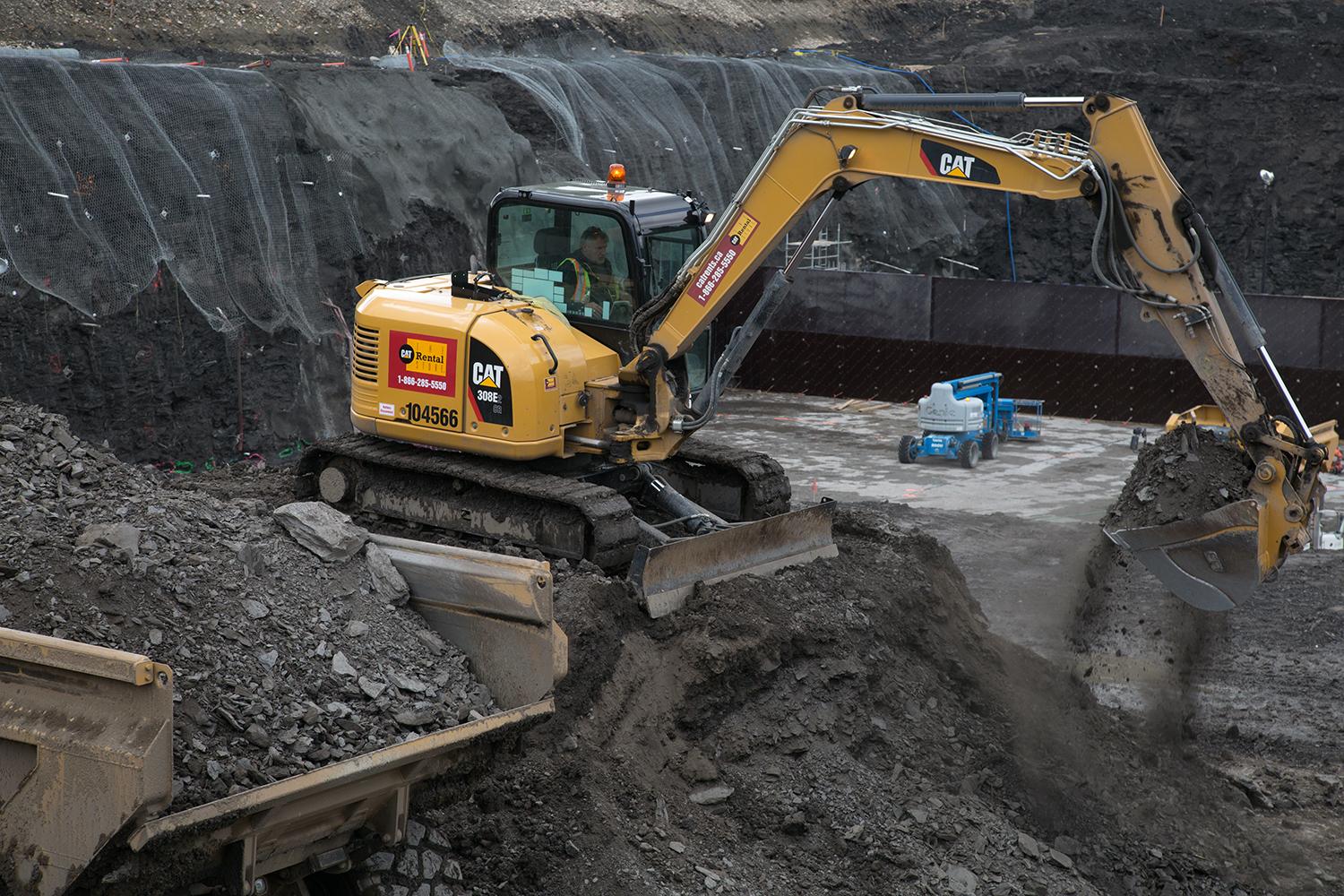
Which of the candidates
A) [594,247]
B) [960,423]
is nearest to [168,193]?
[594,247]

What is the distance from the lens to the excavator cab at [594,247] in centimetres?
941

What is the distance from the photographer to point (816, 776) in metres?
7.34

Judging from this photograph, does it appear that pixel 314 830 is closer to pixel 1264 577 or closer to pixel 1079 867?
pixel 1079 867

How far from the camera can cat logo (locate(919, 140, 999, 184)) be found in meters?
8.16

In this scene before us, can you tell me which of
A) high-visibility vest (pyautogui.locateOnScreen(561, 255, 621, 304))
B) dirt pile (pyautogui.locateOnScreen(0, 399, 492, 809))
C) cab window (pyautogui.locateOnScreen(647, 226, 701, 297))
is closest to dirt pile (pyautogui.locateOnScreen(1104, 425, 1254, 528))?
cab window (pyautogui.locateOnScreen(647, 226, 701, 297))

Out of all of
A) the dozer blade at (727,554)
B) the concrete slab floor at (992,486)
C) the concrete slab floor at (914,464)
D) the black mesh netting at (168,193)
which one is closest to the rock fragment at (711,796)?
the dozer blade at (727,554)

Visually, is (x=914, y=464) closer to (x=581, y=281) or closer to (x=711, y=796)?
(x=581, y=281)

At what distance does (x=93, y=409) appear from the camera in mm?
13062

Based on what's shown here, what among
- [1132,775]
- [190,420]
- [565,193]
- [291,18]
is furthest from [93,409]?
[291,18]

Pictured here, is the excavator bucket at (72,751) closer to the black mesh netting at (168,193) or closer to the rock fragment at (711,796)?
the rock fragment at (711,796)

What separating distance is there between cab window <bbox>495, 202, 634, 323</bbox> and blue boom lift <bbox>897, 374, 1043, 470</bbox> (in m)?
6.87

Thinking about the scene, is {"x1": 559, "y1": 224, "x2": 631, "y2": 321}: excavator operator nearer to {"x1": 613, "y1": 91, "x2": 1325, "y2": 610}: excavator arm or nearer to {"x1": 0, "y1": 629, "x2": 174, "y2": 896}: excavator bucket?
{"x1": 613, "y1": 91, "x2": 1325, "y2": 610}: excavator arm

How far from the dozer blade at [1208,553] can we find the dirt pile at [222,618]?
160 inches

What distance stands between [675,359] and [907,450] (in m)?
6.77
